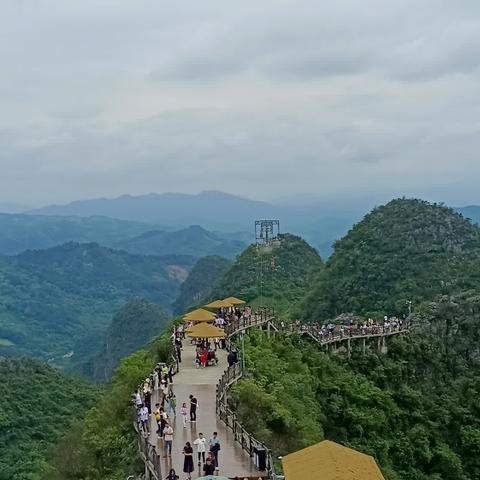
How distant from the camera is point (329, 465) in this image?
47.0ft

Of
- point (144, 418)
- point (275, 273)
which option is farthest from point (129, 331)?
point (144, 418)

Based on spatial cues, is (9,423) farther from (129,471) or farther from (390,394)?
(129,471)

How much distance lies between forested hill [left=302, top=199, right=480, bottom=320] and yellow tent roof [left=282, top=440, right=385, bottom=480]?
137 feet

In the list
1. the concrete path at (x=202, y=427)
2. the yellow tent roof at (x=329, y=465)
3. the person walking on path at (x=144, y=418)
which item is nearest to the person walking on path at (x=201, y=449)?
the concrete path at (x=202, y=427)

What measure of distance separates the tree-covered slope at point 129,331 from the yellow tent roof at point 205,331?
96.7 meters

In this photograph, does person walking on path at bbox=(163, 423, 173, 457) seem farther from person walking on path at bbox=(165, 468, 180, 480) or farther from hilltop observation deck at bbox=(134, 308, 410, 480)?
person walking on path at bbox=(165, 468, 180, 480)

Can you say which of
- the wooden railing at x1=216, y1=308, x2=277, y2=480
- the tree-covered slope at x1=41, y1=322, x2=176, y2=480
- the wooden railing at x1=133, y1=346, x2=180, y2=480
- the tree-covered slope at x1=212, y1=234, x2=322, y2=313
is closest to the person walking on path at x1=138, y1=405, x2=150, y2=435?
the wooden railing at x1=133, y1=346, x2=180, y2=480

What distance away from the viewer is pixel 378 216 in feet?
244

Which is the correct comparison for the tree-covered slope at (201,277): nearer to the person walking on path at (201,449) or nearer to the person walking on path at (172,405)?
the person walking on path at (172,405)

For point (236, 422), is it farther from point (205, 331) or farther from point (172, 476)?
point (205, 331)

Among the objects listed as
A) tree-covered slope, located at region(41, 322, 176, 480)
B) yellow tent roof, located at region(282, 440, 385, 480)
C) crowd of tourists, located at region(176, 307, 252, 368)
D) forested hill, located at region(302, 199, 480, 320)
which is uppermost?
forested hill, located at region(302, 199, 480, 320)

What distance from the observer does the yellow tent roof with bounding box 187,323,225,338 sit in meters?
32.2

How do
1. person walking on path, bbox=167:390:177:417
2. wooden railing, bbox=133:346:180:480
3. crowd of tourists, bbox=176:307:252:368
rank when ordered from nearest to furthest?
1. wooden railing, bbox=133:346:180:480
2. person walking on path, bbox=167:390:177:417
3. crowd of tourists, bbox=176:307:252:368

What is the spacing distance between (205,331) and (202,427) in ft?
33.2
